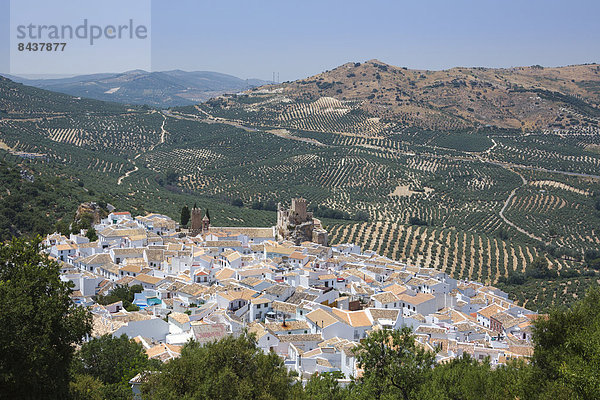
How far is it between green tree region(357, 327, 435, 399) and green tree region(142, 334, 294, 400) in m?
2.00

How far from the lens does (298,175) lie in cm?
8150

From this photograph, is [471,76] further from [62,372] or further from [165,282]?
[62,372]

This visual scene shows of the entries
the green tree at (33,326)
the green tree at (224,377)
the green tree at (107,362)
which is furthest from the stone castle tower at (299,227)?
the green tree at (33,326)

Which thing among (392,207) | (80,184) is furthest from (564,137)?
(80,184)

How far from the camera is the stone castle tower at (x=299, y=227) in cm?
4150

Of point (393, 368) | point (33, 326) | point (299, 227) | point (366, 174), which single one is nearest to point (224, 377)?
point (393, 368)

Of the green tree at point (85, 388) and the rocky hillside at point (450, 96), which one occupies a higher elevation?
the rocky hillside at point (450, 96)

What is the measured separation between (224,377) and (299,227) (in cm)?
2869

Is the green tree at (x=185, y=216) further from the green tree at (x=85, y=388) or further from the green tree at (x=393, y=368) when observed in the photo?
the green tree at (x=393, y=368)

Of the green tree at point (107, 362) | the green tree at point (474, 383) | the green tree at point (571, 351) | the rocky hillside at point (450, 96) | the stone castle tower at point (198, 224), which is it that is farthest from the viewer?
the rocky hillside at point (450, 96)

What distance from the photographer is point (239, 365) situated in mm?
13938

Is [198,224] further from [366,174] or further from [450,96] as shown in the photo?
[450,96]

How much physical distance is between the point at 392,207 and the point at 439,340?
45611 mm

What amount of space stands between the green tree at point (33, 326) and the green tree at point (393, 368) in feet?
22.8
